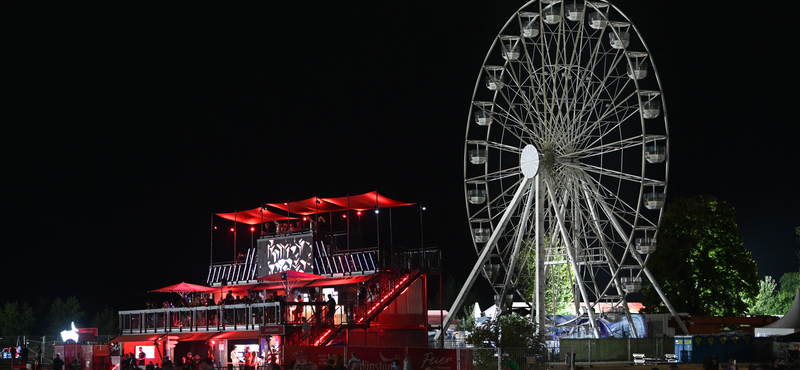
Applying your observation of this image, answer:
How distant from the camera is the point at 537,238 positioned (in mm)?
40219

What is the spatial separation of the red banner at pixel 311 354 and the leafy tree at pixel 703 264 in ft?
120

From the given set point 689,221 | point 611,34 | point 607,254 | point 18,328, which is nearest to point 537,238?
point 607,254

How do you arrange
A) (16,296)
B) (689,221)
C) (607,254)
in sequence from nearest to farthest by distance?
1. (607,254)
2. (689,221)
3. (16,296)

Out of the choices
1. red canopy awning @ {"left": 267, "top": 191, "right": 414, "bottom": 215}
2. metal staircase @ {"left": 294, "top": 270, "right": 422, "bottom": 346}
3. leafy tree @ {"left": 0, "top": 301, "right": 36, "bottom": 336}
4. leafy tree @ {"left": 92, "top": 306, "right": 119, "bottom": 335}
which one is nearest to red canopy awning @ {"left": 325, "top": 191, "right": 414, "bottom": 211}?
red canopy awning @ {"left": 267, "top": 191, "right": 414, "bottom": 215}

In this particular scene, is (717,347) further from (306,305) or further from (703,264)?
(703,264)

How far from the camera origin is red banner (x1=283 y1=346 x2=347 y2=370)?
27.9m

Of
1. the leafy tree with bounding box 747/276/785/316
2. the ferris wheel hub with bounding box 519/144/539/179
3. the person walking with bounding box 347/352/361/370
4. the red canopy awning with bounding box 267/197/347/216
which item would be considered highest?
the ferris wheel hub with bounding box 519/144/539/179

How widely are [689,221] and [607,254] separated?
78.9 ft

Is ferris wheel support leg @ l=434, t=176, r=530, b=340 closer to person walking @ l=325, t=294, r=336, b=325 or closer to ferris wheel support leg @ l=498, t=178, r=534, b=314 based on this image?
ferris wheel support leg @ l=498, t=178, r=534, b=314

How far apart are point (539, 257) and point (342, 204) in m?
9.31

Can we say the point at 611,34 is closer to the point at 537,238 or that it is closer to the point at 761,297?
the point at 537,238

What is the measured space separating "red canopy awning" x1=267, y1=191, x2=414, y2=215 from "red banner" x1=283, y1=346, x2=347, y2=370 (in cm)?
1123

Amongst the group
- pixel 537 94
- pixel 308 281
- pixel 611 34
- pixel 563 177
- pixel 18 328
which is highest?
pixel 611 34

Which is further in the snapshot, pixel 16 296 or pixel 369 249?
pixel 16 296
